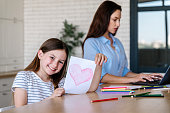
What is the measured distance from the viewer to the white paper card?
1.85 metres

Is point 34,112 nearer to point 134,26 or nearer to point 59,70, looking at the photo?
point 59,70

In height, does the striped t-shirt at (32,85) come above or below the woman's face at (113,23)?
below

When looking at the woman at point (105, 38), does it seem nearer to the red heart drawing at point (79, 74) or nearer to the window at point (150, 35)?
the red heart drawing at point (79, 74)

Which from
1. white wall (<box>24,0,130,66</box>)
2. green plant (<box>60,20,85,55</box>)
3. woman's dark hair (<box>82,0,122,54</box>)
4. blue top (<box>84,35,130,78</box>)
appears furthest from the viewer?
green plant (<box>60,20,85,55</box>)

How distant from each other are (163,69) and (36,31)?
260 centimetres

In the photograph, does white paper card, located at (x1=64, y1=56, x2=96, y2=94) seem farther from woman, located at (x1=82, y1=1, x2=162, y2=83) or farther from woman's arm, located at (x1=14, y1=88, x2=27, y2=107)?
woman, located at (x1=82, y1=1, x2=162, y2=83)

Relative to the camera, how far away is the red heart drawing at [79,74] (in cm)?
186

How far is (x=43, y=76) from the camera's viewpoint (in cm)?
214

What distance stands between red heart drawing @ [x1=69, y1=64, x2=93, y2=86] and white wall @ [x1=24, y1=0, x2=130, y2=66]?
3.59m

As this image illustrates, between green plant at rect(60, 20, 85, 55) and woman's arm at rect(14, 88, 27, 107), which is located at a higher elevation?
green plant at rect(60, 20, 85, 55)

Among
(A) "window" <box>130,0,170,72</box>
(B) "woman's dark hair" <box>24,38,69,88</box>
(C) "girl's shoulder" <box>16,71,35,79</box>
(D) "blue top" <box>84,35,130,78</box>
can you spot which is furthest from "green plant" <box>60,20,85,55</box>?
(C) "girl's shoulder" <box>16,71,35,79</box>

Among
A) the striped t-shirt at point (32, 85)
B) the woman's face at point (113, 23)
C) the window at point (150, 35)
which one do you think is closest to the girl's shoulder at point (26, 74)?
the striped t-shirt at point (32, 85)

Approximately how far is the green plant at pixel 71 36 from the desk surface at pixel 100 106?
12.6ft

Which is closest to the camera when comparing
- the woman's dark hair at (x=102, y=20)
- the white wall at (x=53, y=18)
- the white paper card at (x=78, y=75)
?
the white paper card at (x=78, y=75)
